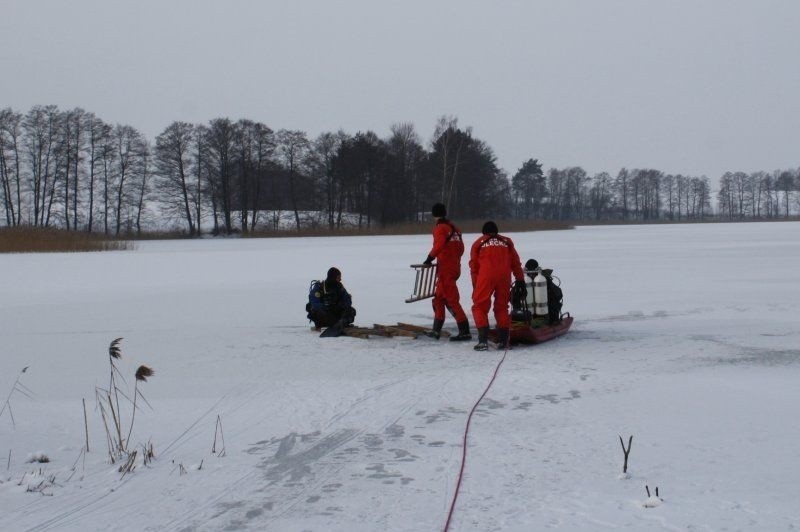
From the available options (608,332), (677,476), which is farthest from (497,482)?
(608,332)

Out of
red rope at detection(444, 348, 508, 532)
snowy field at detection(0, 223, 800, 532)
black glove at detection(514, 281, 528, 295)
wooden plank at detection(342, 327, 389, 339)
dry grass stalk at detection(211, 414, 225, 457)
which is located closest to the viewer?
red rope at detection(444, 348, 508, 532)

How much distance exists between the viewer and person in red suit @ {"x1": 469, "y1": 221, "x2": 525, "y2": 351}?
25.2 feet

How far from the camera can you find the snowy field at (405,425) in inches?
141

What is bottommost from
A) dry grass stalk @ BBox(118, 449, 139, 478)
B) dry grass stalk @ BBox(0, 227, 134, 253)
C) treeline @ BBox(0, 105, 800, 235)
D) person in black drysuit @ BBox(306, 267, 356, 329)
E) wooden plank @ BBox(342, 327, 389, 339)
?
dry grass stalk @ BBox(118, 449, 139, 478)

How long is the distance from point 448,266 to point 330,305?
1.80 meters

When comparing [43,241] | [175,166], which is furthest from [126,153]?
[43,241]

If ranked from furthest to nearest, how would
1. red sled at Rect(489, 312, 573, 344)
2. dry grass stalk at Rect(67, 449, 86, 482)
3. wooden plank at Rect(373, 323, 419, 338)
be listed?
1. wooden plank at Rect(373, 323, 419, 338)
2. red sled at Rect(489, 312, 573, 344)
3. dry grass stalk at Rect(67, 449, 86, 482)

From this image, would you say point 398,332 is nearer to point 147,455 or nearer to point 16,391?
point 16,391

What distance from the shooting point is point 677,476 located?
3920 mm

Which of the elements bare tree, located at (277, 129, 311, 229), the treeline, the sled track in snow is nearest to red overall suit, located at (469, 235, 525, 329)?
the sled track in snow

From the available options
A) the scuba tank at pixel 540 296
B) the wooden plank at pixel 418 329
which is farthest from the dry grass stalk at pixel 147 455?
the scuba tank at pixel 540 296

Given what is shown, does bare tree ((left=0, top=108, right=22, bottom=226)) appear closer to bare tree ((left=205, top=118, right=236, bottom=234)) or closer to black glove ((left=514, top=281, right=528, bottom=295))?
bare tree ((left=205, top=118, right=236, bottom=234))

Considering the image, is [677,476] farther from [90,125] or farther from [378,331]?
[90,125]

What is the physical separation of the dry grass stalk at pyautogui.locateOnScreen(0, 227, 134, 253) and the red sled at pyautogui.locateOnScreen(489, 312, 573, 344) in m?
23.8
